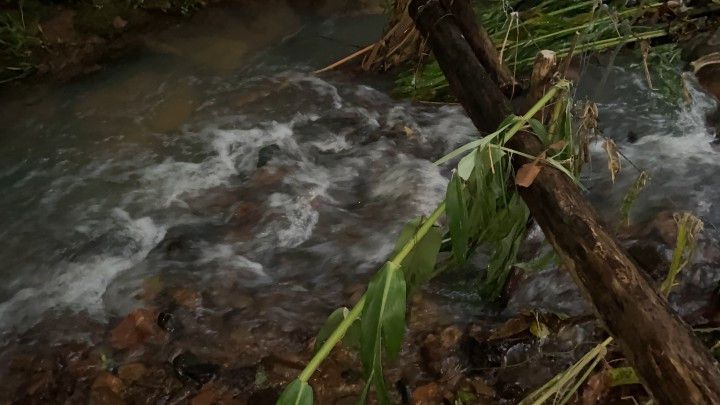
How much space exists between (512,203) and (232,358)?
4.58 feet

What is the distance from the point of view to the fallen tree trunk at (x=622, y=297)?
4.30ft

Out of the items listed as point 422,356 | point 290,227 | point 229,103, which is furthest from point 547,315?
point 229,103

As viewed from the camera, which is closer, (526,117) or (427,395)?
(526,117)

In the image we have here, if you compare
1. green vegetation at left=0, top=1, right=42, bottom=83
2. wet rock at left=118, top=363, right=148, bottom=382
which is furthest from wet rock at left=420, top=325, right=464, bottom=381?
green vegetation at left=0, top=1, right=42, bottom=83

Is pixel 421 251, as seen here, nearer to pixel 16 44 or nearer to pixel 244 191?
pixel 244 191

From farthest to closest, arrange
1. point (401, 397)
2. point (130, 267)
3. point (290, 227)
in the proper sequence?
point (290, 227) < point (130, 267) < point (401, 397)

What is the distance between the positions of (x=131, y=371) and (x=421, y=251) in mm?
1538

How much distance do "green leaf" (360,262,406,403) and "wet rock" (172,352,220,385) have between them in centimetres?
121

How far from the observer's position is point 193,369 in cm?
252

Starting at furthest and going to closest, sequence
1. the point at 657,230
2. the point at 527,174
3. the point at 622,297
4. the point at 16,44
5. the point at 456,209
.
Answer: the point at 16,44 < the point at 657,230 < the point at 527,174 < the point at 456,209 < the point at 622,297

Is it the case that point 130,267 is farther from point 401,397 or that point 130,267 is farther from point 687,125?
point 687,125

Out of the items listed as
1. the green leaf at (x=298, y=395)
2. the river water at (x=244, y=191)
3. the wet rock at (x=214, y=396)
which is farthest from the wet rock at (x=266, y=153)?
the green leaf at (x=298, y=395)

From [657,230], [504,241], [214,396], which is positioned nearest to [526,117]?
[504,241]

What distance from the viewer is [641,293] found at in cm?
148
